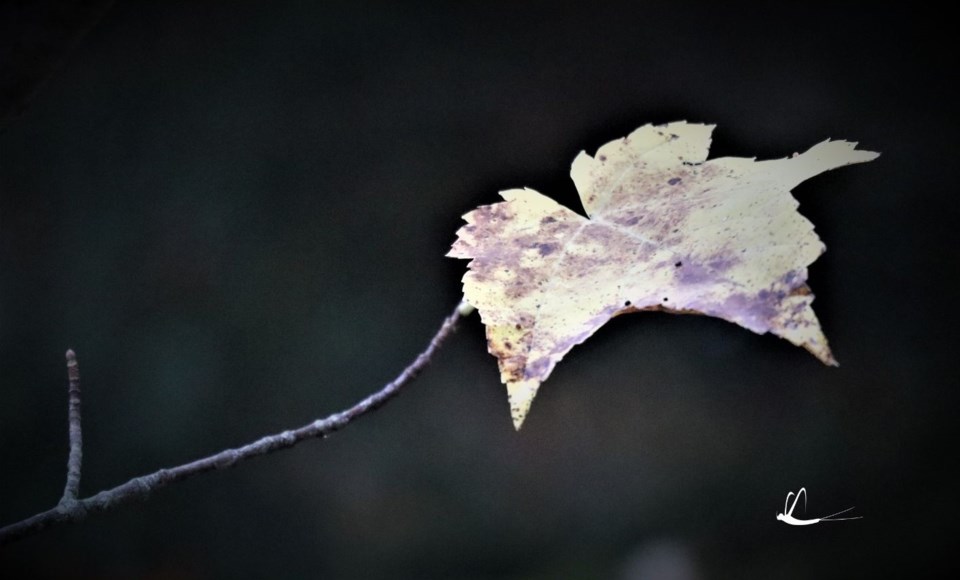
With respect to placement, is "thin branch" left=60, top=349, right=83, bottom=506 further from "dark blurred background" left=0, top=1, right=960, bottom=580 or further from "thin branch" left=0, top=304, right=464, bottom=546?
"dark blurred background" left=0, top=1, right=960, bottom=580

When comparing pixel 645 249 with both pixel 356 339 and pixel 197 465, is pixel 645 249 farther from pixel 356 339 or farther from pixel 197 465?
pixel 356 339

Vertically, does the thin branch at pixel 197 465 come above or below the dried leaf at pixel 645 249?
below

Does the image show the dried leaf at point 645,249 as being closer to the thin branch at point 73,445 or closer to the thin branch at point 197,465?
the thin branch at point 197,465

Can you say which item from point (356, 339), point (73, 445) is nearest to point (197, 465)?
point (73, 445)

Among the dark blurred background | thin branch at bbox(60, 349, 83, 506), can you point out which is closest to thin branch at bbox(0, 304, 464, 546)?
thin branch at bbox(60, 349, 83, 506)

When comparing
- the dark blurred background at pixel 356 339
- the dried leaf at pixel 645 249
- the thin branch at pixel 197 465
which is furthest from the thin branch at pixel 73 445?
the dark blurred background at pixel 356 339
